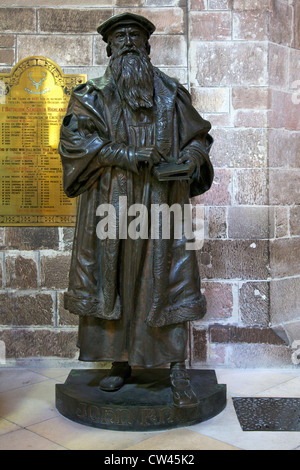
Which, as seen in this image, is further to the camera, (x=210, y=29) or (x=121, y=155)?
(x=210, y=29)

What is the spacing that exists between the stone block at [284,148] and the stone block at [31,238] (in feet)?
5.77

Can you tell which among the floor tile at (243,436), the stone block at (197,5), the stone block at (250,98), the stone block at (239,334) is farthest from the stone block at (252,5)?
the floor tile at (243,436)

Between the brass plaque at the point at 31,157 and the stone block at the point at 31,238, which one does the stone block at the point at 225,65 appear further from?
the stone block at the point at 31,238

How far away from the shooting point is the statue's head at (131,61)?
2.92 metres

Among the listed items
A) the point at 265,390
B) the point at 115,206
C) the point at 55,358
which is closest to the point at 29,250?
the point at 55,358

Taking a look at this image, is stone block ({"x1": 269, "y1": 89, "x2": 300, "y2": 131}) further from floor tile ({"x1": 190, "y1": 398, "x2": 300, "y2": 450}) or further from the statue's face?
floor tile ({"x1": 190, "y1": 398, "x2": 300, "y2": 450})

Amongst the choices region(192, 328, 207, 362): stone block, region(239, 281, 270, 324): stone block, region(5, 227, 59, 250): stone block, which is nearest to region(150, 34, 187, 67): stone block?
region(5, 227, 59, 250): stone block

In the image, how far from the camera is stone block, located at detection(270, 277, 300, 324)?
4027 millimetres

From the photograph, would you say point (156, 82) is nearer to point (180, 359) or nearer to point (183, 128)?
point (183, 128)

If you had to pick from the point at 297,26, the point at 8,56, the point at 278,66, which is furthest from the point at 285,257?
the point at 8,56

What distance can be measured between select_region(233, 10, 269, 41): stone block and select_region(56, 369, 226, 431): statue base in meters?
2.51

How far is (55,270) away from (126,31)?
1.92 m

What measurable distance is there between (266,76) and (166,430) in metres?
2.65

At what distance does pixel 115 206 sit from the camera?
Result: 2975 millimetres
